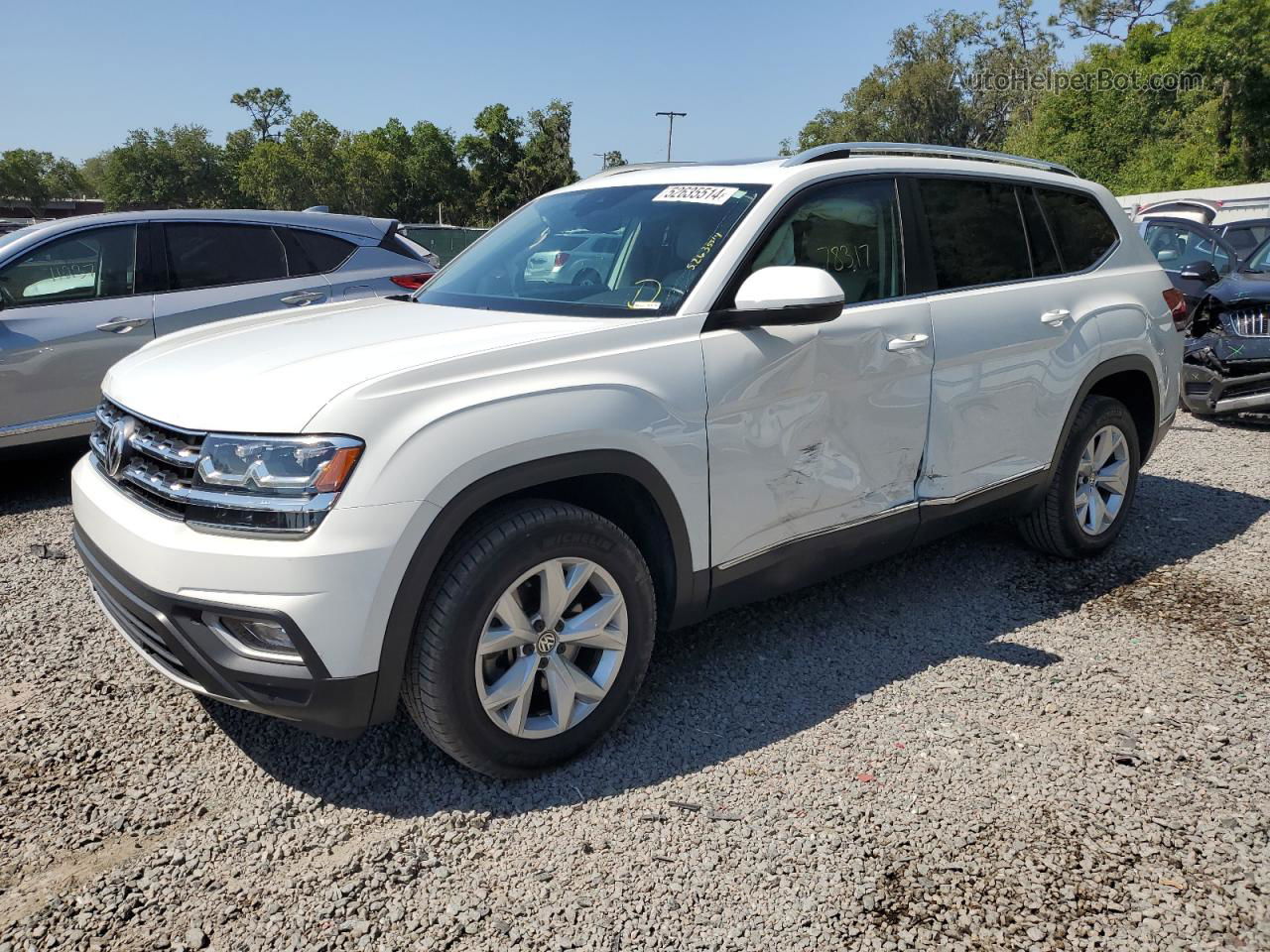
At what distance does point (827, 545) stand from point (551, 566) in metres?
1.17

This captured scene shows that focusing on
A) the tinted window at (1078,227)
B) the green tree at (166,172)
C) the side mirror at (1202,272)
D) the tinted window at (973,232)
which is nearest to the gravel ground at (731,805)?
the tinted window at (973,232)

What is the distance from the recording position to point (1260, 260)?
27.5 ft

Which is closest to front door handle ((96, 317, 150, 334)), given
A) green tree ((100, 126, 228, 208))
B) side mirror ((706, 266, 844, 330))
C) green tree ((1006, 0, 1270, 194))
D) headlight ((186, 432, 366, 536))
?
headlight ((186, 432, 366, 536))

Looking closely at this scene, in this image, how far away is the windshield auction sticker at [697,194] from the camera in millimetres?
3309

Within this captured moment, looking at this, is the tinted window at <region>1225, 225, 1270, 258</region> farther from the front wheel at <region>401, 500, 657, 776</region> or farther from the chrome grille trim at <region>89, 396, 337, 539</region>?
the chrome grille trim at <region>89, 396, 337, 539</region>

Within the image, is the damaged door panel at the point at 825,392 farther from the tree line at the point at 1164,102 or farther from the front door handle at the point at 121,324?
the tree line at the point at 1164,102

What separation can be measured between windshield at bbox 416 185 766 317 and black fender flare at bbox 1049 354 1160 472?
1947 mm

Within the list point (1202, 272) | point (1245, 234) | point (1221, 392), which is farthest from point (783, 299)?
point (1245, 234)

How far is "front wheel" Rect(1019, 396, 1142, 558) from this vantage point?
434 centimetres

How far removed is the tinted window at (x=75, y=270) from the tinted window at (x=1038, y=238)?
16.9 ft

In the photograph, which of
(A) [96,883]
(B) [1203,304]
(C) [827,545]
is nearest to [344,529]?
(A) [96,883]

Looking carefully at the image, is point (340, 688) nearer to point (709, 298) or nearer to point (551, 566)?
point (551, 566)

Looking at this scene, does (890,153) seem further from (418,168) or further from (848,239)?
(418,168)

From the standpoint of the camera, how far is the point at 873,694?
3.36 meters
